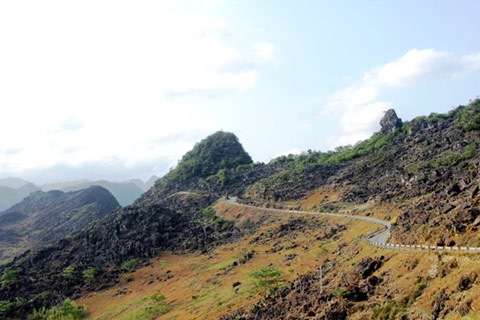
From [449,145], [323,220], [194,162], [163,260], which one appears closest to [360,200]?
[323,220]

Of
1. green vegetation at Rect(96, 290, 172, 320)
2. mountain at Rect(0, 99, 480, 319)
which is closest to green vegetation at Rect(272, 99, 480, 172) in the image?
mountain at Rect(0, 99, 480, 319)

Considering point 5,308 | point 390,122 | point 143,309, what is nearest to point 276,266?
point 143,309

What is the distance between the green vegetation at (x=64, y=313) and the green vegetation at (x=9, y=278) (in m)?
16.1

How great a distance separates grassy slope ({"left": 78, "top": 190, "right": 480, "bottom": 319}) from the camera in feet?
91.2

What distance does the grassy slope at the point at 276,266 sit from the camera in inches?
1095

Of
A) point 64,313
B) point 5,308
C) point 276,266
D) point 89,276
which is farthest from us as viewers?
point 89,276

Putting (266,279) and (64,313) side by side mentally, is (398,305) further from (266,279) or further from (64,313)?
(64,313)

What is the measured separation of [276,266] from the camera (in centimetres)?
6291

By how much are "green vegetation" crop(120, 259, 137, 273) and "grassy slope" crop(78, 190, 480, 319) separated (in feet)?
8.44

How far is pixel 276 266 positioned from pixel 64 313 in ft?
122

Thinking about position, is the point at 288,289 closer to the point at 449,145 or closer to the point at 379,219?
the point at 379,219

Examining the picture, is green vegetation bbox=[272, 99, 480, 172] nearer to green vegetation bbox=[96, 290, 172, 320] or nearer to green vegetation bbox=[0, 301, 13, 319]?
green vegetation bbox=[96, 290, 172, 320]

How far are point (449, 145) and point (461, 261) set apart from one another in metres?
79.8

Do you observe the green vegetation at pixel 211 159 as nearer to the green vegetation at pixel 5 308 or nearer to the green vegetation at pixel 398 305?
the green vegetation at pixel 5 308
